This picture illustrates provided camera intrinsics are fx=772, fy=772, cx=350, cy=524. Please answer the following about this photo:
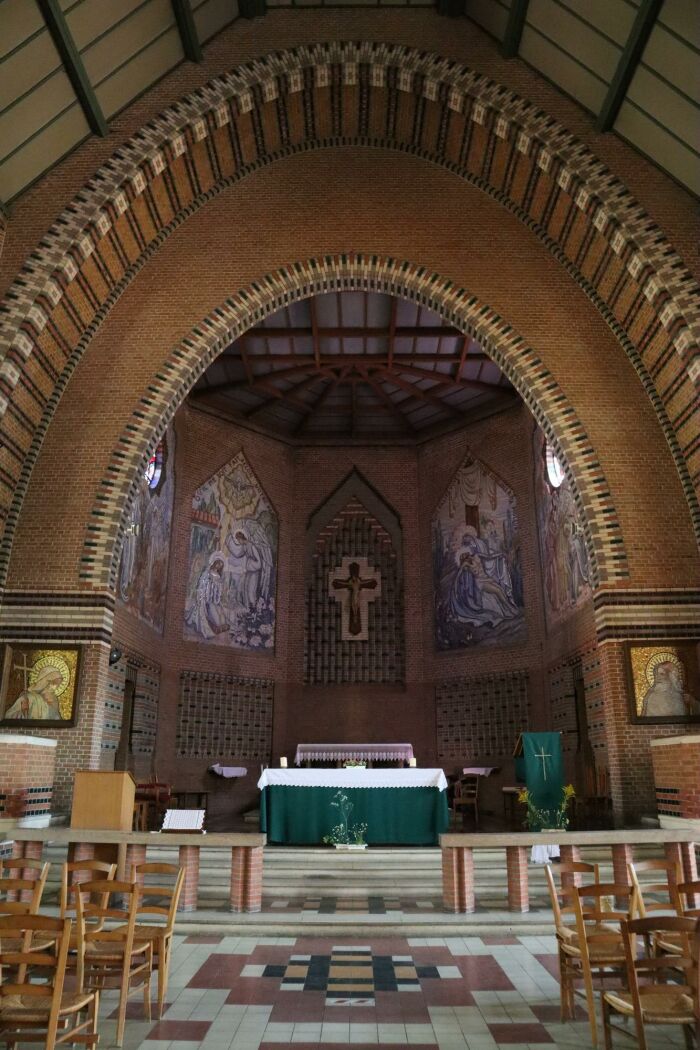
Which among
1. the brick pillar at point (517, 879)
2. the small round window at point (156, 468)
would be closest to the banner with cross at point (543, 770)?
the brick pillar at point (517, 879)

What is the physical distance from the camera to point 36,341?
35.9 feet

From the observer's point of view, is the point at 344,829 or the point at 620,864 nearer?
the point at 620,864

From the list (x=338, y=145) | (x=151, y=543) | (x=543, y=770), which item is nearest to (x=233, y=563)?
(x=151, y=543)

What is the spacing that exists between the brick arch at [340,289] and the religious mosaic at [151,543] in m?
2.80

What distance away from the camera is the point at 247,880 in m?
7.68

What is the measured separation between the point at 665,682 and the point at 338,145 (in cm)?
1064

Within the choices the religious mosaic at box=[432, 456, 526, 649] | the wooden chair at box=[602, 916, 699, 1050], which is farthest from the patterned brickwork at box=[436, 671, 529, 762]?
the wooden chair at box=[602, 916, 699, 1050]

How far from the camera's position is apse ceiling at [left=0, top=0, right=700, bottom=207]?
9.29 m

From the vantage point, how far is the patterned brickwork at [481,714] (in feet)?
59.2

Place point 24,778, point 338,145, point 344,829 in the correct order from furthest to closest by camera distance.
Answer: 1. point 338,145
2. point 344,829
3. point 24,778

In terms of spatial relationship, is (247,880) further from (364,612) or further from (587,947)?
(364,612)

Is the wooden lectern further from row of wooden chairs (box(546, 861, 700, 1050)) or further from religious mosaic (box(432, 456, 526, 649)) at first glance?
religious mosaic (box(432, 456, 526, 649))

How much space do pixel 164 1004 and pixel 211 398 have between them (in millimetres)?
16338

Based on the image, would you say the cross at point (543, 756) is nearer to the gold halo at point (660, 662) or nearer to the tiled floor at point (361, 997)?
the gold halo at point (660, 662)
